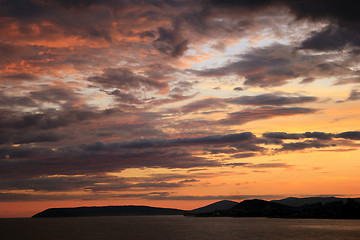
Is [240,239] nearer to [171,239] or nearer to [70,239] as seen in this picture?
[171,239]

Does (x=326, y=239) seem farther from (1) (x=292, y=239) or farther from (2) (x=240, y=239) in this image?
(2) (x=240, y=239)

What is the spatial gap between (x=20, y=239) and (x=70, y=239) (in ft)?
89.4

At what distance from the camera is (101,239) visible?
6467 inches

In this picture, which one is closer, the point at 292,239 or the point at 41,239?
the point at 292,239

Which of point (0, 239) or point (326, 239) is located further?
point (0, 239)

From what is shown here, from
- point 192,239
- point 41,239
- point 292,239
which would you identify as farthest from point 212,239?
point 41,239

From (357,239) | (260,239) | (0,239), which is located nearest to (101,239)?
(0,239)

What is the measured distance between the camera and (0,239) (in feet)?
584

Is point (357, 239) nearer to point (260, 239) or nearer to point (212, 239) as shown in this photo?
point (260, 239)

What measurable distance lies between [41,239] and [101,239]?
3210cm

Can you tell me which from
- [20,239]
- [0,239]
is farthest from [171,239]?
[0,239]

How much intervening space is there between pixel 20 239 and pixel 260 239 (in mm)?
115280

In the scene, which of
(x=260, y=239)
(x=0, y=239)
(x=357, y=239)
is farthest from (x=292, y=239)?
(x=0, y=239)

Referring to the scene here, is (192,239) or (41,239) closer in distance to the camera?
(192,239)
